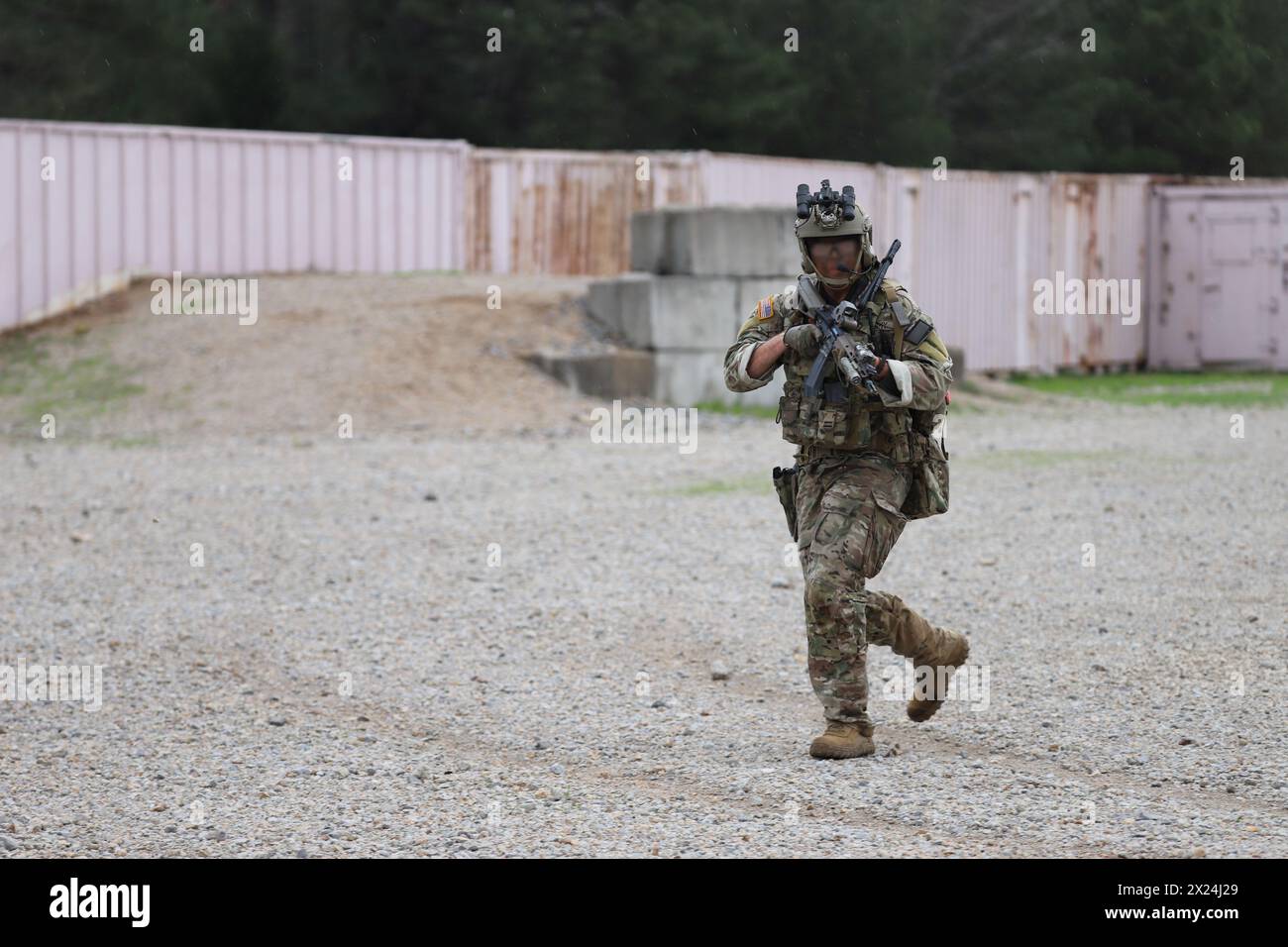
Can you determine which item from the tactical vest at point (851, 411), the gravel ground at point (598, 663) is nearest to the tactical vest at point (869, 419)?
the tactical vest at point (851, 411)

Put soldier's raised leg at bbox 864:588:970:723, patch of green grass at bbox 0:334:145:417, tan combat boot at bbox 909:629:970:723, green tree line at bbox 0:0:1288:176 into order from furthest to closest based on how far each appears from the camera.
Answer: green tree line at bbox 0:0:1288:176
patch of green grass at bbox 0:334:145:417
tan combat boot at bbox 909:629:970:723
soldier's raised leg at bbox 864:588:970:723

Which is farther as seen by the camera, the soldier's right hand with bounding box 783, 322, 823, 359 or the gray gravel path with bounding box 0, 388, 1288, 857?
the soldier's right hand with bounding box 783, 322, 823, 359

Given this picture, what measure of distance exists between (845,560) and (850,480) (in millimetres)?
285

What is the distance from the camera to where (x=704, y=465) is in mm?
14336

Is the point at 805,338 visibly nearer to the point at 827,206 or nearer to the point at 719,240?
the point at 827,206

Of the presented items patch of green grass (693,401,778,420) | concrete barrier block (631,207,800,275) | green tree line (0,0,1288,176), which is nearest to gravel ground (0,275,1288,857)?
patch of green grass (693,401,778,420)

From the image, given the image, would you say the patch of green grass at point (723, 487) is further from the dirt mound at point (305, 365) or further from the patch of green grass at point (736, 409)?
the patch of green grass at point (736, 409)

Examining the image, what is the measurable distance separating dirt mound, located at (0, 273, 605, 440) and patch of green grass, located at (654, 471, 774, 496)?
3.56 m

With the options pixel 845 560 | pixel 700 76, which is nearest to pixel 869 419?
pixel 845 560

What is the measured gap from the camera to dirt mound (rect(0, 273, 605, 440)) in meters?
16.5

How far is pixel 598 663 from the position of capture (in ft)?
25.3

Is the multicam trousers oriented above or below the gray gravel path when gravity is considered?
above

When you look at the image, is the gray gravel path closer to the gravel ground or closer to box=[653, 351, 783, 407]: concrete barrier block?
the gravel ground

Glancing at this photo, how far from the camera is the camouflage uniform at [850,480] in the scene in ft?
18.9
